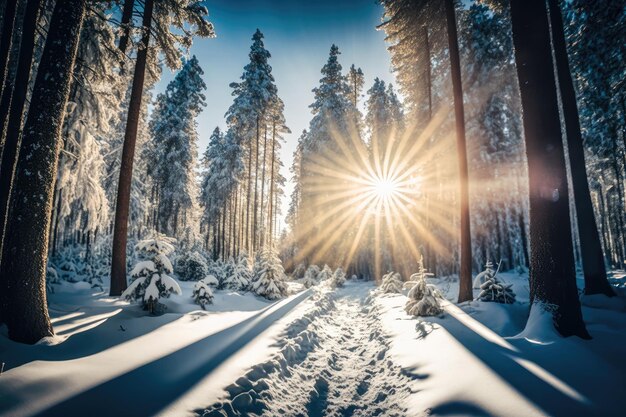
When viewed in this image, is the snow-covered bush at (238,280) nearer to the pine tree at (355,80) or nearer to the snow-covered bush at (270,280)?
the snow-covered bush at (270,280)

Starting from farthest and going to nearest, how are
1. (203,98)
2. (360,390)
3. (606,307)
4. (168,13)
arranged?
(203,98) < (168,13) < (606,307) < (360,390)

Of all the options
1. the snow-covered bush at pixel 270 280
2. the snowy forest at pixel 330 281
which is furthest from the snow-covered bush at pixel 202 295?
the snow-covered bush at pixel 270 280

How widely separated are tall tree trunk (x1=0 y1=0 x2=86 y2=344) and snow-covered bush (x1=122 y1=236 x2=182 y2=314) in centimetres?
215

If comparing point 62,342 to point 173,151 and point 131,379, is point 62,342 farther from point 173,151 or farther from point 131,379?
point 173,151

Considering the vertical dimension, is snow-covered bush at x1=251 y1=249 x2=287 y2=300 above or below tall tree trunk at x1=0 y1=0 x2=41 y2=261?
below

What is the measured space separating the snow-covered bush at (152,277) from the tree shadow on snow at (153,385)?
7.94ft

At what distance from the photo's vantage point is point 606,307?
22.4 ft

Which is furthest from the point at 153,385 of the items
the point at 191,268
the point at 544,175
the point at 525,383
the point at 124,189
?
the point at 191,268

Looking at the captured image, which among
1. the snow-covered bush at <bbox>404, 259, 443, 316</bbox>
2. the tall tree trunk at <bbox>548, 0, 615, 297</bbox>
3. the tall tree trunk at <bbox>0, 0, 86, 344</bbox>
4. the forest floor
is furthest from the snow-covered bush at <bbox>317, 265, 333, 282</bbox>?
the tall tree trunk at <bbox>0, 0, 86, 344</bbox>

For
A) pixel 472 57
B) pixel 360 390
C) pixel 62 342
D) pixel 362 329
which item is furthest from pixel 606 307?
pixel 472 57

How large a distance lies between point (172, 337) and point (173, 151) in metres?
22.0

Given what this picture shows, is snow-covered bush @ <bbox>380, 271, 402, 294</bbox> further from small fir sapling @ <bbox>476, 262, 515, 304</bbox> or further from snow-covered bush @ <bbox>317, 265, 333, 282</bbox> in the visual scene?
snow-covered bush @ <bbox>317, 265, 333, 282</bbox>

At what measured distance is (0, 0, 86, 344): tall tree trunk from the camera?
4281mm

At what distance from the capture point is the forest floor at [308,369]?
2.73 m
